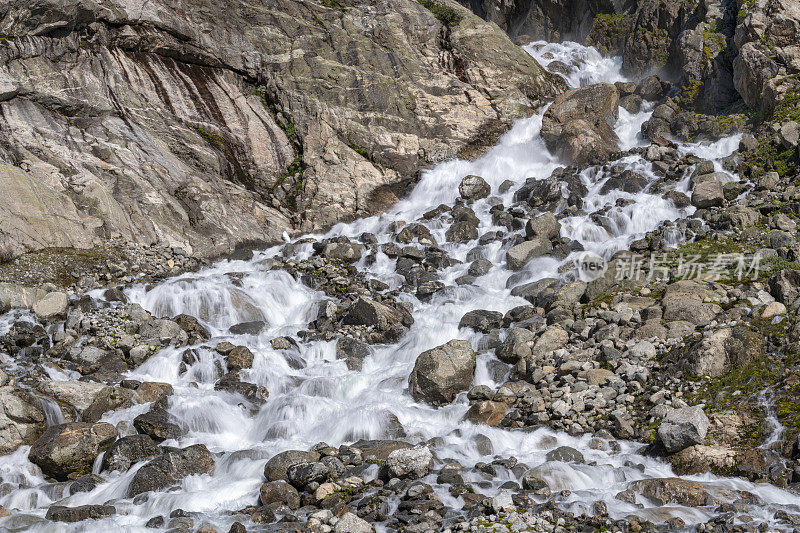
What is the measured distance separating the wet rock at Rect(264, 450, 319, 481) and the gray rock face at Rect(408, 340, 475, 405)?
111 inches

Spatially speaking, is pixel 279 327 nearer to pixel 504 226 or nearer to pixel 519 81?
pixel 504 226

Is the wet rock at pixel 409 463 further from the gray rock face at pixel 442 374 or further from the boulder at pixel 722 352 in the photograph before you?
the boulder at pixel 722 352

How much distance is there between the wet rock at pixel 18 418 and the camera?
9.91m

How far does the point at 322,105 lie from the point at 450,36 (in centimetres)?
850

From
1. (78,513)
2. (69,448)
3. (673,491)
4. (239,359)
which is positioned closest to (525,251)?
(239,359)

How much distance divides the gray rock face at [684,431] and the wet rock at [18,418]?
409 inches

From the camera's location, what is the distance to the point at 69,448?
9641 mm

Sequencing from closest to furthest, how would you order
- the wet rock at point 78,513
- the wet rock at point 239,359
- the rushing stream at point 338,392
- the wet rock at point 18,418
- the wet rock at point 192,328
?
the wet rock at point 78,513 < the rushing stream at point 338,392 < the wet rock at point 18,418 < the wet rock at point 239,359 < the wet rock at point 192,328

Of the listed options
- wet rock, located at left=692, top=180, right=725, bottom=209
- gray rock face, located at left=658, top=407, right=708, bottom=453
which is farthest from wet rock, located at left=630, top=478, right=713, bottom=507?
wet rock, located at left=692, top=180, right=725, bottom=209

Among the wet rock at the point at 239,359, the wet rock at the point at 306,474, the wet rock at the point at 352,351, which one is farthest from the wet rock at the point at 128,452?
the wet rock at the point at 352,351

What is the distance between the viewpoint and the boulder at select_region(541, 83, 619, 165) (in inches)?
900

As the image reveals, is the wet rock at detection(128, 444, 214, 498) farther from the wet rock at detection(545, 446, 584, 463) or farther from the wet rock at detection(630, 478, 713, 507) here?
the wet rock at detection(630, 478, 713, 507)

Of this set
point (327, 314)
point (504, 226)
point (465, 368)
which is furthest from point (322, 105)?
point (465, 368)

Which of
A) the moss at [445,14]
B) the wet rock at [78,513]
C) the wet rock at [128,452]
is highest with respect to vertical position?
the moss at [445,14]
